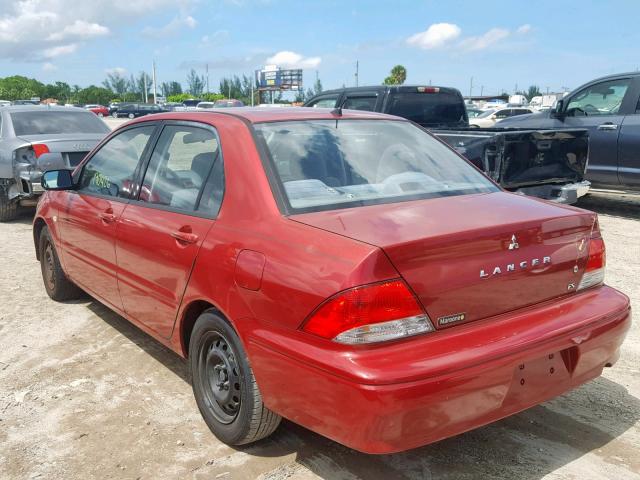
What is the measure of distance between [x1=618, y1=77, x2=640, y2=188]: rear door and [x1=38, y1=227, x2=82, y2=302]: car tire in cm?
732

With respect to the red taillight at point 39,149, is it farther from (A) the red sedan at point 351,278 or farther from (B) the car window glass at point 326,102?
(A) the red sedan at point 351,278

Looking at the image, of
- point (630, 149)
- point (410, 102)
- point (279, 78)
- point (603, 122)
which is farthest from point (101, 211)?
point (279, 78)

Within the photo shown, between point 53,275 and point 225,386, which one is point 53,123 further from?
point 225,386

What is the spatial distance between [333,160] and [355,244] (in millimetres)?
908

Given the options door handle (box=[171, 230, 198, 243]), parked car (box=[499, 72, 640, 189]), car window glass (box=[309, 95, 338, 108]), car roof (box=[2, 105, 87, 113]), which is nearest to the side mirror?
door handle (box=[171, 230, 198, 243])

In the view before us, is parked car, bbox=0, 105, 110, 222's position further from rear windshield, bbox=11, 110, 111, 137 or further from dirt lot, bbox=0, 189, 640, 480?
dirt lot, bbox=0, 189, 640, 480

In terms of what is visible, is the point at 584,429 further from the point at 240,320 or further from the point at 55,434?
the point at 55,434

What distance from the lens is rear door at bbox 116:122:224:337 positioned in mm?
3096

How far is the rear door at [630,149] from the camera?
8.43 m

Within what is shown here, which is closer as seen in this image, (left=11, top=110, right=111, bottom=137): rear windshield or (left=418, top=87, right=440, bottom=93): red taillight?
(left=418, top=87, right=440, bottom=93): red taillight

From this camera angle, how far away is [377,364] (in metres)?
2.21

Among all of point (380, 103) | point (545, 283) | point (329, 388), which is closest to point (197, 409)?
point (329, 388)

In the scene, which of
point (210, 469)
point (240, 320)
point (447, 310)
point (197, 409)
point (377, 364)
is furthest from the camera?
point (197, 409)

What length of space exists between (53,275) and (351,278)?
3.79m
